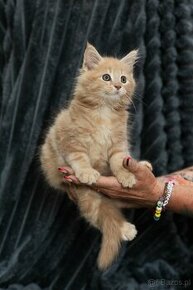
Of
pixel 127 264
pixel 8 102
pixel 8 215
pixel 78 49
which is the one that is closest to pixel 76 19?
pixel 78 49

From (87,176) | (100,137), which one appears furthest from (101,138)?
(87,176)

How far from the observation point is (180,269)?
1.68 m

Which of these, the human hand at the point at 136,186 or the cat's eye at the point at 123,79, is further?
the cat's eye at the point at 123,79

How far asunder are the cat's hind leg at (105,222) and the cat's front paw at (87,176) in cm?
7

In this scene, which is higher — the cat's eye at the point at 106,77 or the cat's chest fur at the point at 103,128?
the cat's eye at the point at 106,77

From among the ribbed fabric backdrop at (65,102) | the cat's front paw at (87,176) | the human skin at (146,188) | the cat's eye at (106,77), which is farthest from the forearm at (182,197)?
the cat's eye at (106,77)

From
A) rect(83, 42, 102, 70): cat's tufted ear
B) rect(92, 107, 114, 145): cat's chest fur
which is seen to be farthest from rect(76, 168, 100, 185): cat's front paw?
rect(83, 42, 102, 70): cat's tufted ear

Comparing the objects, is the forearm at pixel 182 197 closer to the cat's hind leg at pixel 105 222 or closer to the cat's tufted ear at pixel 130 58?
the cat's hind leg at pixel 105 222

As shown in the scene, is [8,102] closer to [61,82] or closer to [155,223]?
[61,82]

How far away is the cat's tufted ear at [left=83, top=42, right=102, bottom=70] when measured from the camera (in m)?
1.59

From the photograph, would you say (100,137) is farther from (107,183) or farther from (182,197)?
(182,197)

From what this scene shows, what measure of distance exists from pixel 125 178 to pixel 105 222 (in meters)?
0.14

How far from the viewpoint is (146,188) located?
1.57 meters

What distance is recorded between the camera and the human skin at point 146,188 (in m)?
1.53
